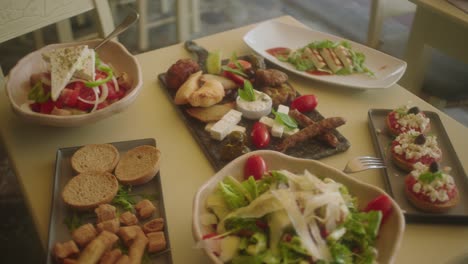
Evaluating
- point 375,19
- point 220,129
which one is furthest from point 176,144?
point 375,19

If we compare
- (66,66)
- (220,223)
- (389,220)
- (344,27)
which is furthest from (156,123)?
(344,27)

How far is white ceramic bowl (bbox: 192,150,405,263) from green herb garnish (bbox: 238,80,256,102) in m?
0.36

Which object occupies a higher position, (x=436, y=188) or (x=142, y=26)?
(x=436, y=188)

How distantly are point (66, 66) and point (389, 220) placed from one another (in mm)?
985

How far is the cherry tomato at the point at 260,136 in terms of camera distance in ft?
4.22

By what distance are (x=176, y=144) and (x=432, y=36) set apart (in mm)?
1475

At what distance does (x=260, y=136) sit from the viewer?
4.23ft

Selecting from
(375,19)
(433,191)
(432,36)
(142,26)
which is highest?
(433,191)

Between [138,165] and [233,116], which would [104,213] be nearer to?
[138,165]

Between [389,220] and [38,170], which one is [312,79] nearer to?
[389,220]

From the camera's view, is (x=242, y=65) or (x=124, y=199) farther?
(x=242, y=65)

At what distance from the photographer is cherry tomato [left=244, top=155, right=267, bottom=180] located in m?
1.05

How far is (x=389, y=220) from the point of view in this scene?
0.93 metres

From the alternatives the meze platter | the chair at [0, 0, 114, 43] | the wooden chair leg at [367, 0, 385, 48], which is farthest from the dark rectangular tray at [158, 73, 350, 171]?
the wooden chair leg at [367, 0, 385, 48]
